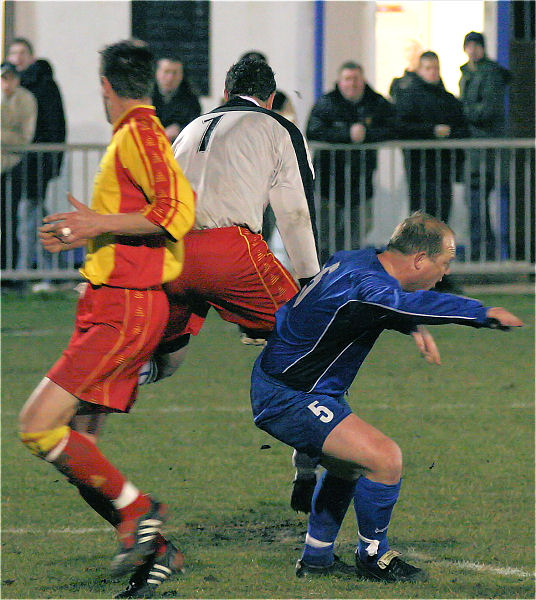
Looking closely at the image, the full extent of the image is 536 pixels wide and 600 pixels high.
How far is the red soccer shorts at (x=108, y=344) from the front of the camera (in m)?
4.96

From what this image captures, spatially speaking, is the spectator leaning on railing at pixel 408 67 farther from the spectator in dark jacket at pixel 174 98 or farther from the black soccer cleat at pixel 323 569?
the black soccer cleat at pixel 323 569

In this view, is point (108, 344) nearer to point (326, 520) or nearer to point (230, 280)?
point (230, 280)

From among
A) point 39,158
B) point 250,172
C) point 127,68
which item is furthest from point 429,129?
point 127,68

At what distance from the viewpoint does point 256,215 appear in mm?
5969

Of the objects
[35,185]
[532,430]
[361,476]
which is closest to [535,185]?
[35,185]

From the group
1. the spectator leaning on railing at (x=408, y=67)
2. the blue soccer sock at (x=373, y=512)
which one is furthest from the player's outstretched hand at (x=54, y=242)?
the spectator leaning on railing at (x=408, y=67)

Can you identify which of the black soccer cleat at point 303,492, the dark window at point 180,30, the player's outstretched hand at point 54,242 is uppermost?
the dark window at point 180,30

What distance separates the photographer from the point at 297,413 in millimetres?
5102

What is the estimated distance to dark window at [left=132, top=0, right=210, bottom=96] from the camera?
16.1 m

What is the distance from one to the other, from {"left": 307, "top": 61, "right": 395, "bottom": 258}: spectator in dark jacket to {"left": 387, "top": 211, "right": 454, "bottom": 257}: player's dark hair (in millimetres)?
8140

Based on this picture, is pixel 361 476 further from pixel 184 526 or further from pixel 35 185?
pixel 35 185

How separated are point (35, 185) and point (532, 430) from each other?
7310 millimetres

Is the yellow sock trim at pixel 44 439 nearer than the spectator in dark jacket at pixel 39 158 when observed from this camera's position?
Yes

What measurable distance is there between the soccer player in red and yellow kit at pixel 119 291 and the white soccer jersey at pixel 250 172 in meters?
0.81
